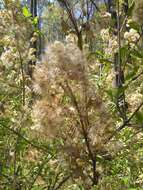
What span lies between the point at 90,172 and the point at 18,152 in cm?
86

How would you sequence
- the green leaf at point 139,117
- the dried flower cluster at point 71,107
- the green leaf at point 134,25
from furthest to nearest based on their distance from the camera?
the green leaf at point 134,25 → the green leaf at point 139,117 → the dried flower cluster at point 71,107

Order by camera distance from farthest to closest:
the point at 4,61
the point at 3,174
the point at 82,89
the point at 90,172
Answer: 1. the point at 4,61
2. the point at 3,174
3. the point at 90,172
4. the point at 82,89

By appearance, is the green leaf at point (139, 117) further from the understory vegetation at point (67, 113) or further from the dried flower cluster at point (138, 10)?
the dried flower cluster at point (138, 10)

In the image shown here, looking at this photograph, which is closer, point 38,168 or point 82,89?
point 82,89

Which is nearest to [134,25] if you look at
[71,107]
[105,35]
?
[71,107]

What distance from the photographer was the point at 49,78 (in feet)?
4.33

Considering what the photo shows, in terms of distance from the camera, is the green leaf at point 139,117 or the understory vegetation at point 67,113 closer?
the understory vegetation at point 67,113

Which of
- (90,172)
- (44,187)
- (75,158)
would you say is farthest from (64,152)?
(44,187)

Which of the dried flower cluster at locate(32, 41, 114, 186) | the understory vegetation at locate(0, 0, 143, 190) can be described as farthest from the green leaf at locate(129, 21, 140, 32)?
the dried flower cluster at locate(32, 41, 114, 186)

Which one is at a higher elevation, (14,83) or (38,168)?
(14,83)

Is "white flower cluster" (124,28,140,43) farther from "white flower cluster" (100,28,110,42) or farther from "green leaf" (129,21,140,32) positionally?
"white flower cluster" (100,28,110,42)

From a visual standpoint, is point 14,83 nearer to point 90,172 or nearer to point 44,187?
point 44,187

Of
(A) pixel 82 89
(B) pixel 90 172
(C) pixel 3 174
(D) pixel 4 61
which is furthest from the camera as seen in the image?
(D) pixel 4 61

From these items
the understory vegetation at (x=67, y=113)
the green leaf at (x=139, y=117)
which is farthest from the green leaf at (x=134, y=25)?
the green leaf at (x=139, y=117)
